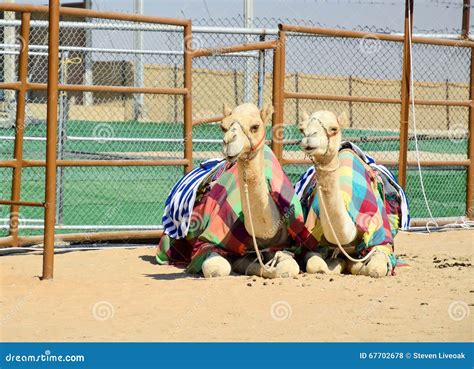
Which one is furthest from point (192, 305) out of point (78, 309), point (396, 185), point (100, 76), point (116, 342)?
point (100, 76)

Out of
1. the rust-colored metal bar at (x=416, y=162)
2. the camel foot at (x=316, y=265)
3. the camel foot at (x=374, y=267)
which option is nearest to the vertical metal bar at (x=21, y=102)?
the rust-colored metal bar at (x=416, y=162)

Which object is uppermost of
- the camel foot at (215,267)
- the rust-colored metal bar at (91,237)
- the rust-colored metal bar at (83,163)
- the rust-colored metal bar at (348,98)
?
the rust-colored metal bar at (348,98)

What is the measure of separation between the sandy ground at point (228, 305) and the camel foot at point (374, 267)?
10 centimetres

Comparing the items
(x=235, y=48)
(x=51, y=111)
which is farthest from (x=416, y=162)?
(x=51, y=111)

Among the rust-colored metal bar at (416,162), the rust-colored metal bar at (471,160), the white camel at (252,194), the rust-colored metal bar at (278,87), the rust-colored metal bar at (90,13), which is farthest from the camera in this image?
the rust-colored metal bar at (471,160)

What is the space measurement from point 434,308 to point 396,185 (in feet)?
9.40

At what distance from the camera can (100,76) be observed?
37.9 metres

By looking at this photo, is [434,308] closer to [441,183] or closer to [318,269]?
[318,269]

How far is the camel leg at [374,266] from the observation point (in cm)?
829

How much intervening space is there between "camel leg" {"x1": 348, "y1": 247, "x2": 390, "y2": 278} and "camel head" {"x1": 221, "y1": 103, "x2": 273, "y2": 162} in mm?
1261

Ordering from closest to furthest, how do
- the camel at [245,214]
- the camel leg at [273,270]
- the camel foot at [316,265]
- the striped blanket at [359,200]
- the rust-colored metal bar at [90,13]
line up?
1. the camel at [245,214]
2. the camel leg at [273,270]
3. the camel foot at [316,265]
4. the striped blanket at [359,200]
5. the rust-colored metal bar at [90,13]

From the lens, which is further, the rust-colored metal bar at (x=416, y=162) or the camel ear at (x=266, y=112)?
the rust-colored metal bar at (x=416, y=162)

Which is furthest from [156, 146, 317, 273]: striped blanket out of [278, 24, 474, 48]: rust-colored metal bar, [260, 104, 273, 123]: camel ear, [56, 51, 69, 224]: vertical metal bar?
[278, 24, 474, 48]: rust-colored metal bar

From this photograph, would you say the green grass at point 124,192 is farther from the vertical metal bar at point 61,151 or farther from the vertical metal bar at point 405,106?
the vertical metal bar at point 405,106
